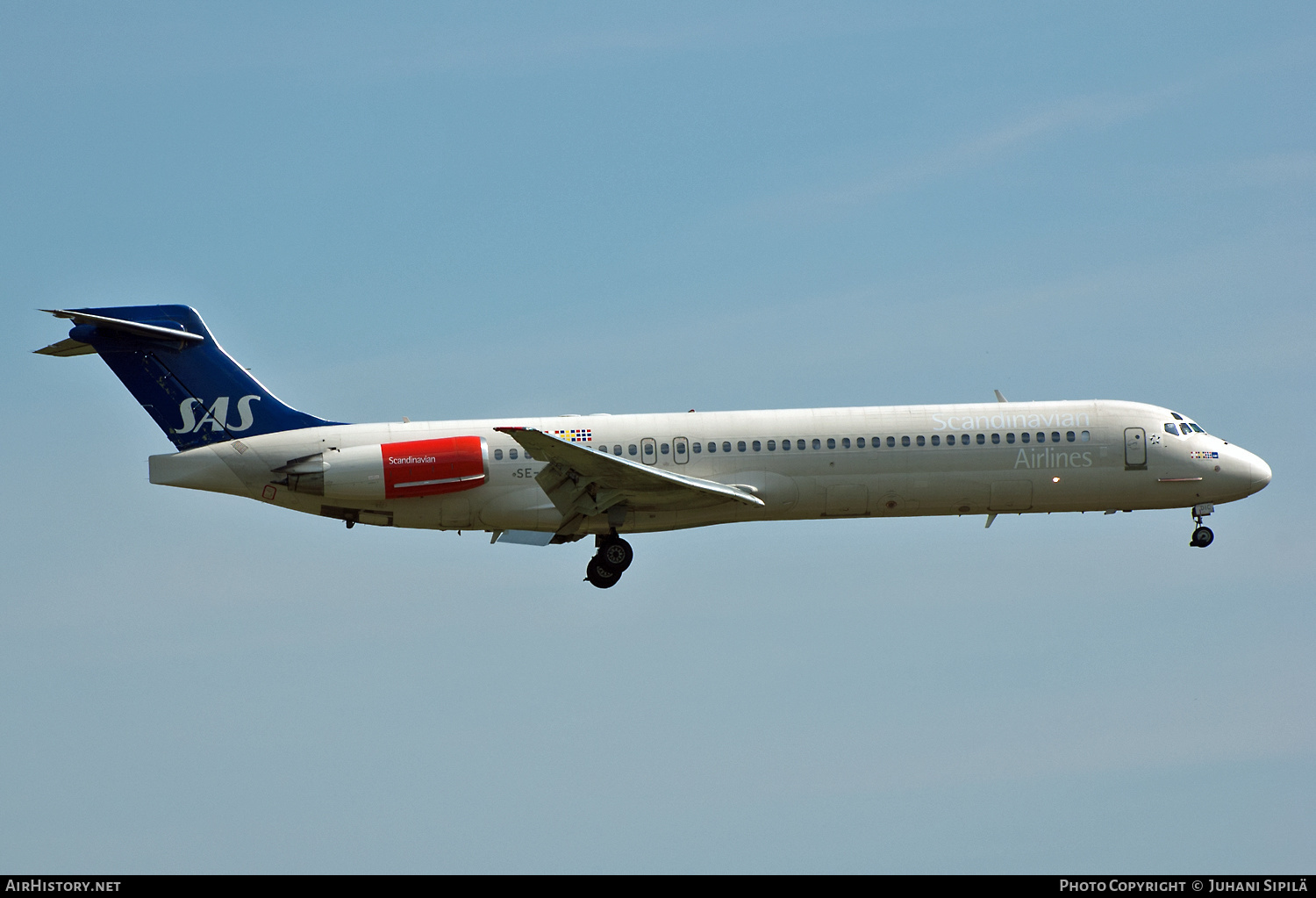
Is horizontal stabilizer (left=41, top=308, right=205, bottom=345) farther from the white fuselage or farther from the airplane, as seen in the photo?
the white fuselage

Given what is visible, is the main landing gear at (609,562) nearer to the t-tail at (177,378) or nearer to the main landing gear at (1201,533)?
the t-tail at (177,378)

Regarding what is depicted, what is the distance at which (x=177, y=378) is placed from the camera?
40781mm

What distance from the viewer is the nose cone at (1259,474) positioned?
4216cm

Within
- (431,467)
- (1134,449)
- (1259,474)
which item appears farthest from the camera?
(1259,474)

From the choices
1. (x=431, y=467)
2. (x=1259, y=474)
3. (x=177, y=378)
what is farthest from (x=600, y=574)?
(x=1259, y=474)

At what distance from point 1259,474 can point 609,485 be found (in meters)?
16.3

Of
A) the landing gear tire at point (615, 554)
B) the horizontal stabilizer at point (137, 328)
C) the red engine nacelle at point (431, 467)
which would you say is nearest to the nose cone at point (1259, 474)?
the landing gear tire at point (615, 554)

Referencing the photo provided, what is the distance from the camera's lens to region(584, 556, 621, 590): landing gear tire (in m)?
41.1

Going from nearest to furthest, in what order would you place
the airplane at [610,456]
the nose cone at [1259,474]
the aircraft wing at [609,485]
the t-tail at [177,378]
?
1. the aircraft wing at [609,485]
2. the airplane at [610,456]
3. the t-tail at [177,378]
4. the nose cone at [1259,474]

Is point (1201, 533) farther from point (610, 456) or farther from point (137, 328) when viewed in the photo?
point (137, 328)

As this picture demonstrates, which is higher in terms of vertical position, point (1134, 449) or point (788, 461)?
point (1134, 449)

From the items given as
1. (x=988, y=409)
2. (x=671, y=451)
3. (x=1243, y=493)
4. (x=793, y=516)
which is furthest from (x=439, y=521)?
(x=1243, y=493)

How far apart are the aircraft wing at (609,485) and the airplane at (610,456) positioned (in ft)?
0.19

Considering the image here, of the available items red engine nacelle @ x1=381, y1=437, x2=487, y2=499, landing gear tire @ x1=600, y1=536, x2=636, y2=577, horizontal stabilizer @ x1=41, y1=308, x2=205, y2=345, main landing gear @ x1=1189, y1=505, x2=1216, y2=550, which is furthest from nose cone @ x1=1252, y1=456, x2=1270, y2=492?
horizontal stabilizer @ x1=41, y1=308, x2=205, y2=345
